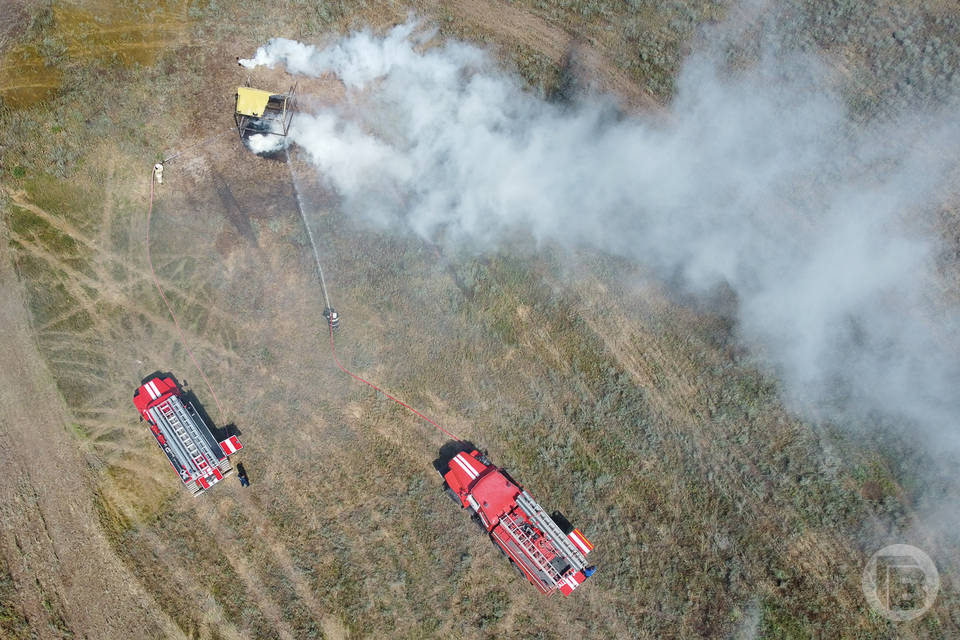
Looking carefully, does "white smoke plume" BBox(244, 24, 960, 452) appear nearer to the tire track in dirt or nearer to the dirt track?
the tire track in dirt

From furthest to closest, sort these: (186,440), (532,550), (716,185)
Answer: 1. (716,185)
2. (186,440)
3. (532,550)

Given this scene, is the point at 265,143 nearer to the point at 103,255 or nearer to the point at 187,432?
the point at 103,255

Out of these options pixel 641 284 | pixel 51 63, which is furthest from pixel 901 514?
pixel 51 63

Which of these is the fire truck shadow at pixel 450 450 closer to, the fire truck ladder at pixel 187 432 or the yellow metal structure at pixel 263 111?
the fire truck ladder at pixel 187 432

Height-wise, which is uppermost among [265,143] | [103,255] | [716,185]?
[103,255]

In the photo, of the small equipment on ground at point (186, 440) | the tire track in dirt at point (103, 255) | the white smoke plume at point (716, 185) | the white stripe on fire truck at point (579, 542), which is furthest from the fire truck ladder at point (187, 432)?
the white stripe on fire truck at point (579, 542)

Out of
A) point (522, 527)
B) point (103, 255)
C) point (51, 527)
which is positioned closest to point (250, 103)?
point (103, 255)
